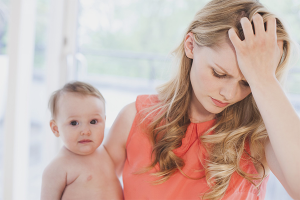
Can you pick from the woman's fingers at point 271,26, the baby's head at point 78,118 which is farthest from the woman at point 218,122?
the baby's head at point 78,118

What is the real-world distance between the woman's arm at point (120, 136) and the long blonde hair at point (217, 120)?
0.09 m

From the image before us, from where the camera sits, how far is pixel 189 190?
1105 mm

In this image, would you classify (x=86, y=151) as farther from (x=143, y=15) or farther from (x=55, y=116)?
(x=143, y=15)

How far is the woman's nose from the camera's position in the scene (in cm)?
101

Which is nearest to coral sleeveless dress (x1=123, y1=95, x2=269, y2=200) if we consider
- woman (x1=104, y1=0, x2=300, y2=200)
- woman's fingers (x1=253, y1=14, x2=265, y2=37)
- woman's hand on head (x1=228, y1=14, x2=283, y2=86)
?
woman (x1=104, y1=0, x2=300, y2=200)

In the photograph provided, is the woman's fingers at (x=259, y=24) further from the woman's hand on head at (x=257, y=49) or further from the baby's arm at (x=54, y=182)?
the baby's arm at (x=54, y=182)

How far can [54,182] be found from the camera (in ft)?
3.77

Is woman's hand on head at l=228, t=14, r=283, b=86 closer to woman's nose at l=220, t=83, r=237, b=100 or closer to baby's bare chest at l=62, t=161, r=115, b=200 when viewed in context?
woman's nose at l=220, t=83, r=237, b=100

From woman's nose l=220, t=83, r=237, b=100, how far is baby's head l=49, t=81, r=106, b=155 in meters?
0.53

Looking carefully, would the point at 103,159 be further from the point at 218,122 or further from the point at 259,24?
the point at 259,24

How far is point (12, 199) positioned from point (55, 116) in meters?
1.21

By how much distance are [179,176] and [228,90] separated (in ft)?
1.30

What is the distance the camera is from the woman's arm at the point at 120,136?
4.22ft

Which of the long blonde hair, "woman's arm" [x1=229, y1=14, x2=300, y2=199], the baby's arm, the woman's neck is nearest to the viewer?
"woman's arm" [x1=229, y1=14, x2=300, y2=199]
